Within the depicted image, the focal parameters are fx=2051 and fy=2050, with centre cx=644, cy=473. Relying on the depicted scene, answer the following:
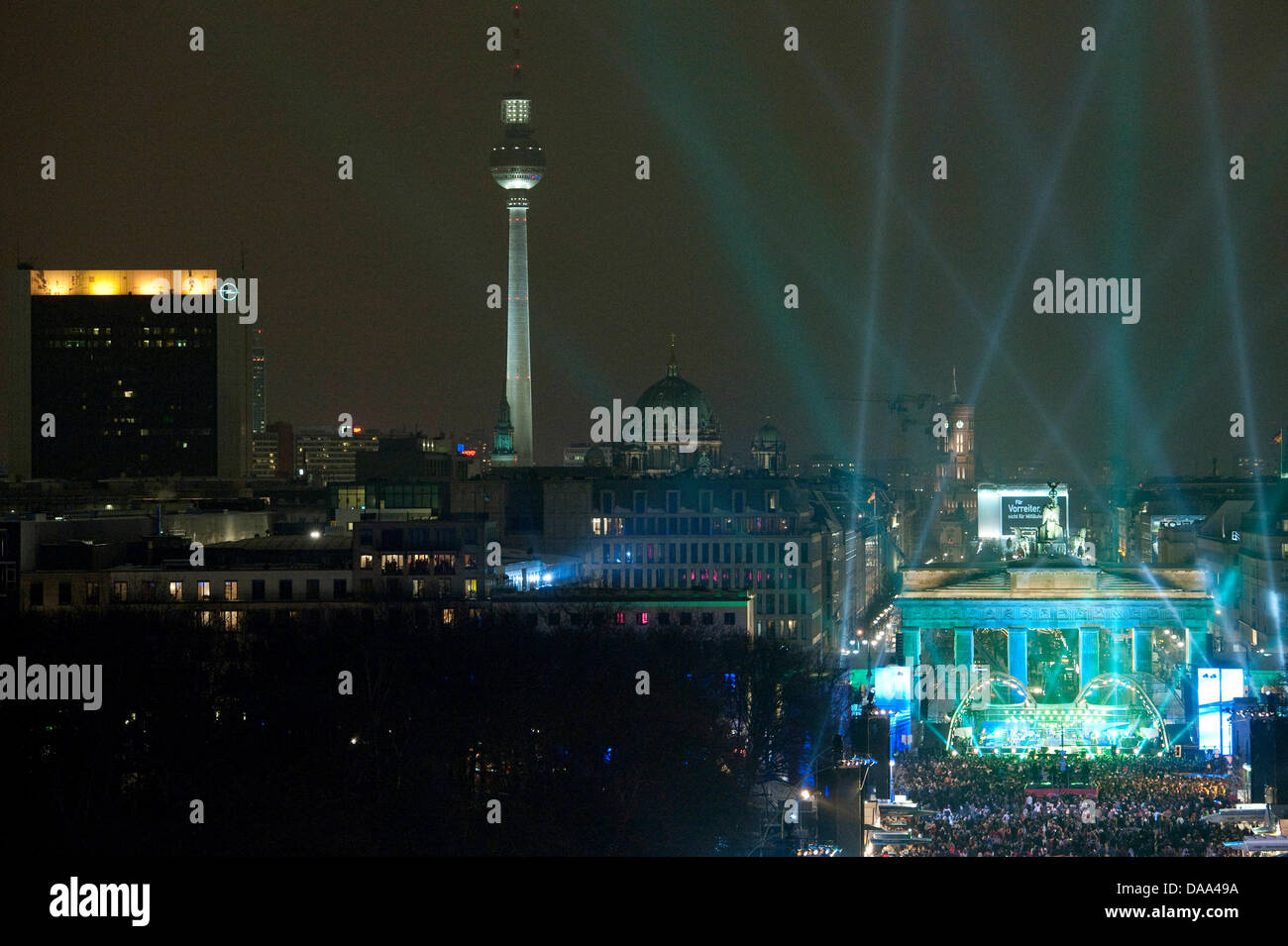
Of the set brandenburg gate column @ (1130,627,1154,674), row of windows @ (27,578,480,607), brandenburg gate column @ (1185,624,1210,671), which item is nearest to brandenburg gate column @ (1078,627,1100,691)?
brandenburg gate column @ (1130,627,1154,674)

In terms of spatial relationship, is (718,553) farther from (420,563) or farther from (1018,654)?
(420,563)

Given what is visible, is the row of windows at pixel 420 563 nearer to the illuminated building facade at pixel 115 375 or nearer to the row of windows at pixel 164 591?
the row of windows at pixel 164 591

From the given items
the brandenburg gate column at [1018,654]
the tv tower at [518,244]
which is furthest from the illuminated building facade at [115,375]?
the brandenburg gate column at [1018,654]

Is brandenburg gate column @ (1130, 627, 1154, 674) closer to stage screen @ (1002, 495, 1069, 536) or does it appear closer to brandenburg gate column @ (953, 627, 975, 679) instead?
stage screen @ (1002, 495, 1069, 536)

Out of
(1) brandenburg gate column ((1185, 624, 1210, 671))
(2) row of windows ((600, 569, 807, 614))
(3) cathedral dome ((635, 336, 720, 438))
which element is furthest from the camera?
(3) cathedral dome ((635, 336, 720, 438))

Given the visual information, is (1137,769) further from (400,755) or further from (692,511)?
(692,511)

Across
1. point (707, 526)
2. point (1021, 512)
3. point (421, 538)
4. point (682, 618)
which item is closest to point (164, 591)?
point (421, 538)

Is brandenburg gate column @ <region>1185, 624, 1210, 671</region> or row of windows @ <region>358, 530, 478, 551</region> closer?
row of windows @ <region>358, 530, 478, 551</region>
